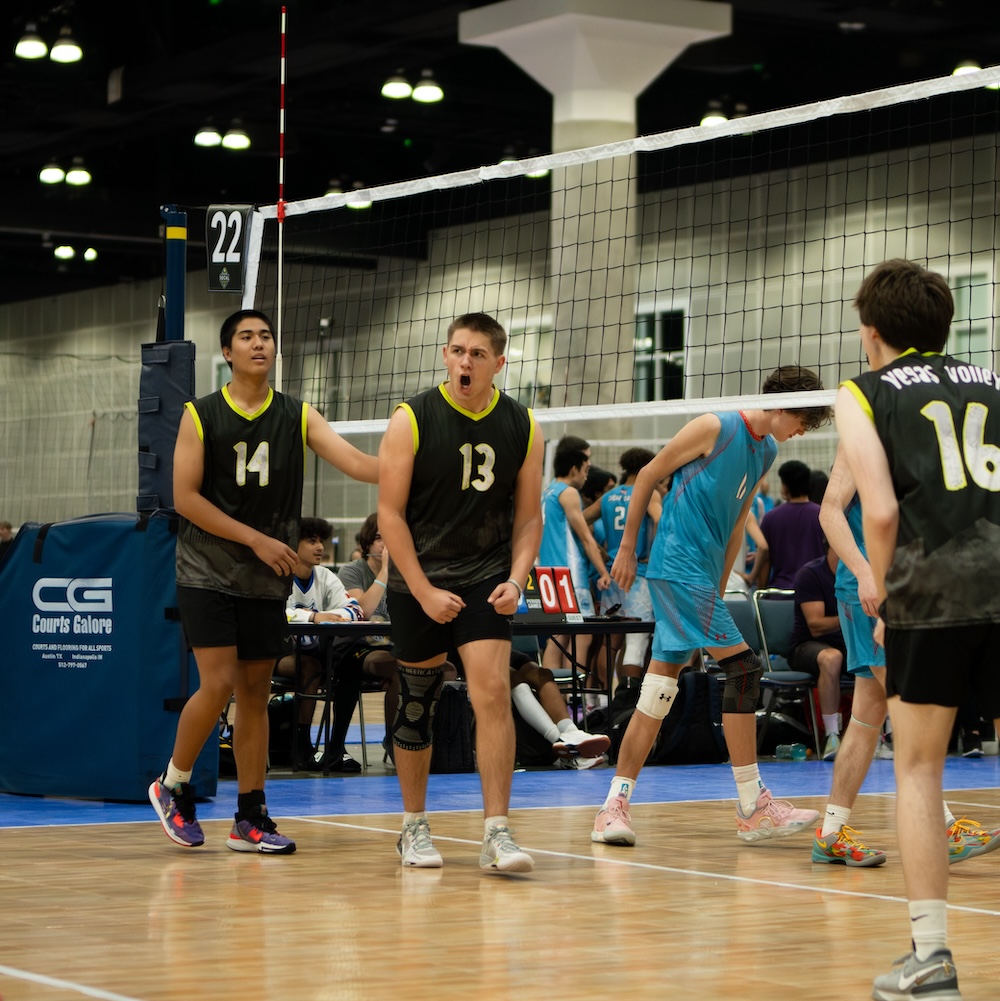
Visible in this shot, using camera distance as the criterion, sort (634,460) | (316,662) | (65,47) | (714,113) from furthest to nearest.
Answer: (714,113), (65,47), (634,460), (316,662)

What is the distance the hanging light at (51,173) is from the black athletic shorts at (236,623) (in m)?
19.0

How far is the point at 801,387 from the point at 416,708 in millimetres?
1891

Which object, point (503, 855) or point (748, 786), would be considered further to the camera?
point (748, 786)

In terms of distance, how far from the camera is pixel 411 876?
5.05 m

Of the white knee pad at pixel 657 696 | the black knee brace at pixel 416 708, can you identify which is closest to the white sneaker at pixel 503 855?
the black knee brace at pixel 416 708

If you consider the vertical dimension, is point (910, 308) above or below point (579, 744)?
above

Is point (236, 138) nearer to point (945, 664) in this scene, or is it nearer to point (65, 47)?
point (65, 47)

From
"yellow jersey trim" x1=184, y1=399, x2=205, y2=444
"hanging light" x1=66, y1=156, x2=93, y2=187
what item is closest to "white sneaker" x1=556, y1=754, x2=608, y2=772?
"yellow jersey trim" x1=184, y1=399, x2=205, y2=444

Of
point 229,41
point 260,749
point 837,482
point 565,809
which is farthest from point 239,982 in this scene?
point 229,41

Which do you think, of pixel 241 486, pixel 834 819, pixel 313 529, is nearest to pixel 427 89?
pixel 313 529

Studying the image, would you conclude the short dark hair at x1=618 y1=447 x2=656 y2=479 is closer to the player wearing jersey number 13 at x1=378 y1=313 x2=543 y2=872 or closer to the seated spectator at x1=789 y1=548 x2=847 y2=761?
the seated spectator at x1=789 y1=548 x2=847 y2=761

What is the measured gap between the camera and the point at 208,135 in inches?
824

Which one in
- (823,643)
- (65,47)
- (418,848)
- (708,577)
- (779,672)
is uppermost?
(65,47)

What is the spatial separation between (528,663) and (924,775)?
5.74 m
